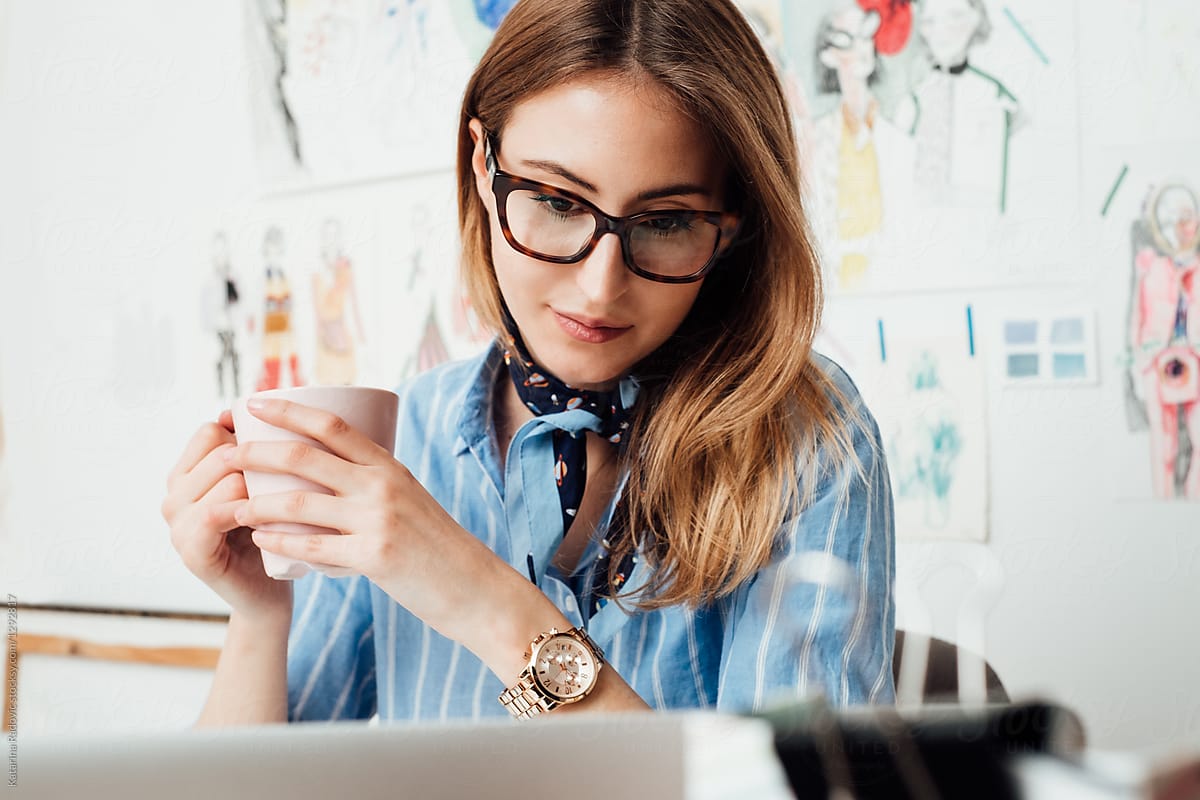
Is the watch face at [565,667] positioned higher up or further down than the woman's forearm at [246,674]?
higher up

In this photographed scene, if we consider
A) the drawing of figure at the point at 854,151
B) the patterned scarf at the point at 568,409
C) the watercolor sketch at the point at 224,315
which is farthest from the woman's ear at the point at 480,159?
the watercolor sketch at the point at 224,315

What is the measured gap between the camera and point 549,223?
667 mm

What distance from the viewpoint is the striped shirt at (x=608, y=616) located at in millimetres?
688

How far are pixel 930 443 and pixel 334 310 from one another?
96cm

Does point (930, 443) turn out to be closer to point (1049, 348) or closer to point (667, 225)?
point (1049, 348)

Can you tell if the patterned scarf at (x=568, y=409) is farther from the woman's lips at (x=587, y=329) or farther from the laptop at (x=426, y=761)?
the laptop at (x=426, y=761)

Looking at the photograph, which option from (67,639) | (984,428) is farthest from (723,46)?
(67,639)

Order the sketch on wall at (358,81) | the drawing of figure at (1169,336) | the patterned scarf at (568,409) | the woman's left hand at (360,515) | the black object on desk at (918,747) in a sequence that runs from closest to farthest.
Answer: the black object on desk at (918,747), the woman's left hand at (360,515), the patterned scarf at (568,409), the drawing of figure at (1169,336), the sketch on wall at (358,81)

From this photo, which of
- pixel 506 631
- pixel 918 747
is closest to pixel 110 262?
pixel 506 631

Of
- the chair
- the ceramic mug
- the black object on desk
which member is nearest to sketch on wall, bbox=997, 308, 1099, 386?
the chair

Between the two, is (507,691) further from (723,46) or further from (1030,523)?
(1030,523)

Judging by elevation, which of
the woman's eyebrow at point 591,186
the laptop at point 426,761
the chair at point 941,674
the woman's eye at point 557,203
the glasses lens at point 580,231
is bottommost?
the chair at point 941,674

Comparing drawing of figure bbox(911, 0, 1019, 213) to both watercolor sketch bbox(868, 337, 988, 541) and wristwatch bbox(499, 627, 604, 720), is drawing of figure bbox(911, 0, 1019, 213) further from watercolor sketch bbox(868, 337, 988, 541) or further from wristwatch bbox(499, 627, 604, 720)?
wristwatch bbox(499, 627, 604, 720)

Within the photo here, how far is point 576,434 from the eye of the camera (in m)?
0.79
